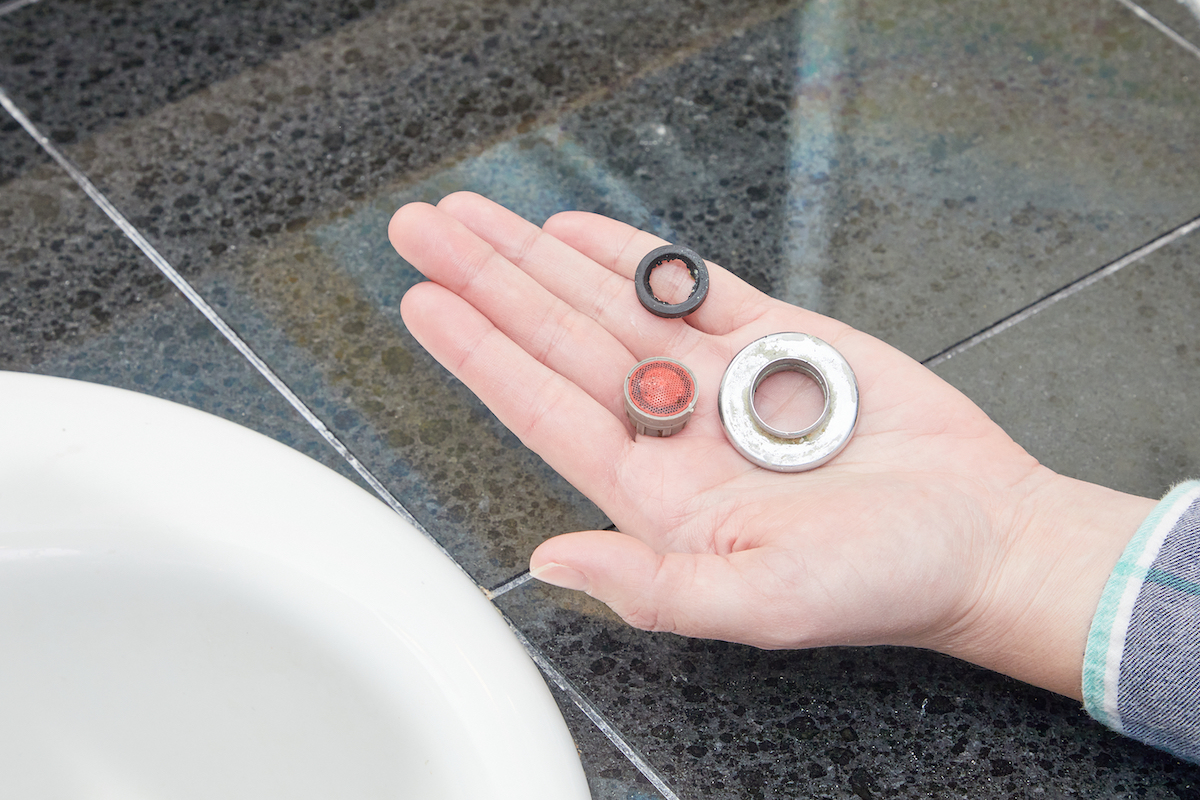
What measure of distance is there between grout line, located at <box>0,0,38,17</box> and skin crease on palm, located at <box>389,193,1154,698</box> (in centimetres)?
121

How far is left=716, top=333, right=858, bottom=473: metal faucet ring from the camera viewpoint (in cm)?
124

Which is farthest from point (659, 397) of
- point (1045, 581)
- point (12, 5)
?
point (12, 5)

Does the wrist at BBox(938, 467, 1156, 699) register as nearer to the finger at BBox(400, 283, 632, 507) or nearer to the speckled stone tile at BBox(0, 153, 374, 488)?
the finger at BBox(400, 283, 632, 507)

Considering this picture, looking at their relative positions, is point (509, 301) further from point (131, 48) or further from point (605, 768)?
point (131, 48)

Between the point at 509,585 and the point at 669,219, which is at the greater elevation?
the point at 669,219

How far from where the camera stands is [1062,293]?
1.59 metres

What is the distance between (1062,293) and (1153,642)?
723 millimetres

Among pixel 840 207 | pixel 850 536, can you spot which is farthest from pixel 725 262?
pixel 850 536

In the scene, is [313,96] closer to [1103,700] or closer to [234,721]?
[234,721]

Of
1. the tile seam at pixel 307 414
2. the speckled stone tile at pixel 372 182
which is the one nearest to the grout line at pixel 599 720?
the tile seam at pixel 307 414

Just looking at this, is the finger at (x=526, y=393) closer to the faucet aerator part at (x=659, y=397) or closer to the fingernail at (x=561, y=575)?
the faucet aerator part at (x=659, y=397)

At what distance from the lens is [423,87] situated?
181cm

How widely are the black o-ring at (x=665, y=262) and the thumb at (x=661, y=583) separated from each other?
462mm

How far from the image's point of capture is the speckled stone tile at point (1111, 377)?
4.67 feet
